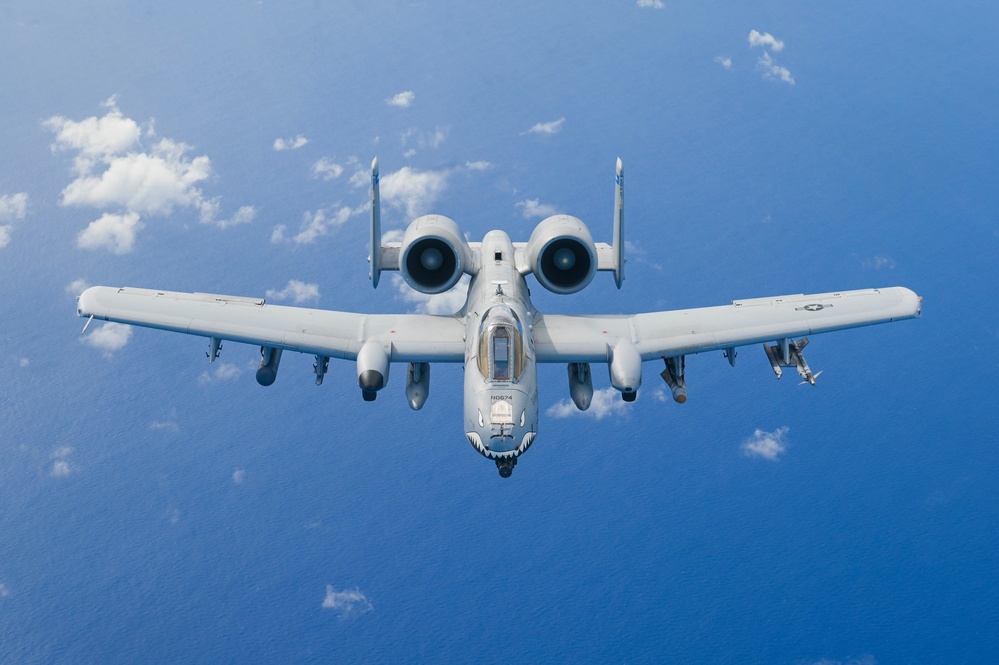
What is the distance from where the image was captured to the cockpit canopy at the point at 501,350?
30.3m

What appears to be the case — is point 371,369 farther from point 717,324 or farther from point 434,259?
point 717,324

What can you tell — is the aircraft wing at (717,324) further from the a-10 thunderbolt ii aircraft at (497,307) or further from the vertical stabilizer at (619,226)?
the vertical stabilizer at (619,226)

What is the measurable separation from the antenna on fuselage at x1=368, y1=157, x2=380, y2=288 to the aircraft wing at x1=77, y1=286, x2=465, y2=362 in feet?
4.89

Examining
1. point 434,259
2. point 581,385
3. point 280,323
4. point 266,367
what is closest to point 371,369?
point 280,323

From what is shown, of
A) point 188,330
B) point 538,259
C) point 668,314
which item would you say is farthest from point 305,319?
point 668,314

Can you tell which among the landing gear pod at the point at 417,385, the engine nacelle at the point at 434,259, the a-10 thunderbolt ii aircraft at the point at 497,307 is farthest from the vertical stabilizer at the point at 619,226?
the landing gear pod at the point at 417,385

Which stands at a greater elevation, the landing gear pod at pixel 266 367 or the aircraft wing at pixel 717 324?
the aircraft wing at pixel 717 324

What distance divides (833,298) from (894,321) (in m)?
1.63

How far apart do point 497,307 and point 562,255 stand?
9.85 feet

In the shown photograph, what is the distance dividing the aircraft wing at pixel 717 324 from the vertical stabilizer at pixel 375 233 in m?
4.25

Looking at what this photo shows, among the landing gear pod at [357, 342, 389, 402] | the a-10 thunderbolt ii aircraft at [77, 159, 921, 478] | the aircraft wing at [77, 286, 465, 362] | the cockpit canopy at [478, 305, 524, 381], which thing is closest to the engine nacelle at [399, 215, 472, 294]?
the a-10 thunderbolt ii aircraft at [77, 159, 921, 478]

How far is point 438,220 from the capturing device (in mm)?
33750

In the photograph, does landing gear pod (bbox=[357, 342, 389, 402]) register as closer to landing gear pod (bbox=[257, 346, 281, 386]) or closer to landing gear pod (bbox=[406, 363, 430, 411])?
landing gear pod (bbox=[406, 363, 430, 411])

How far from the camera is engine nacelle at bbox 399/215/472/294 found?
110ft
